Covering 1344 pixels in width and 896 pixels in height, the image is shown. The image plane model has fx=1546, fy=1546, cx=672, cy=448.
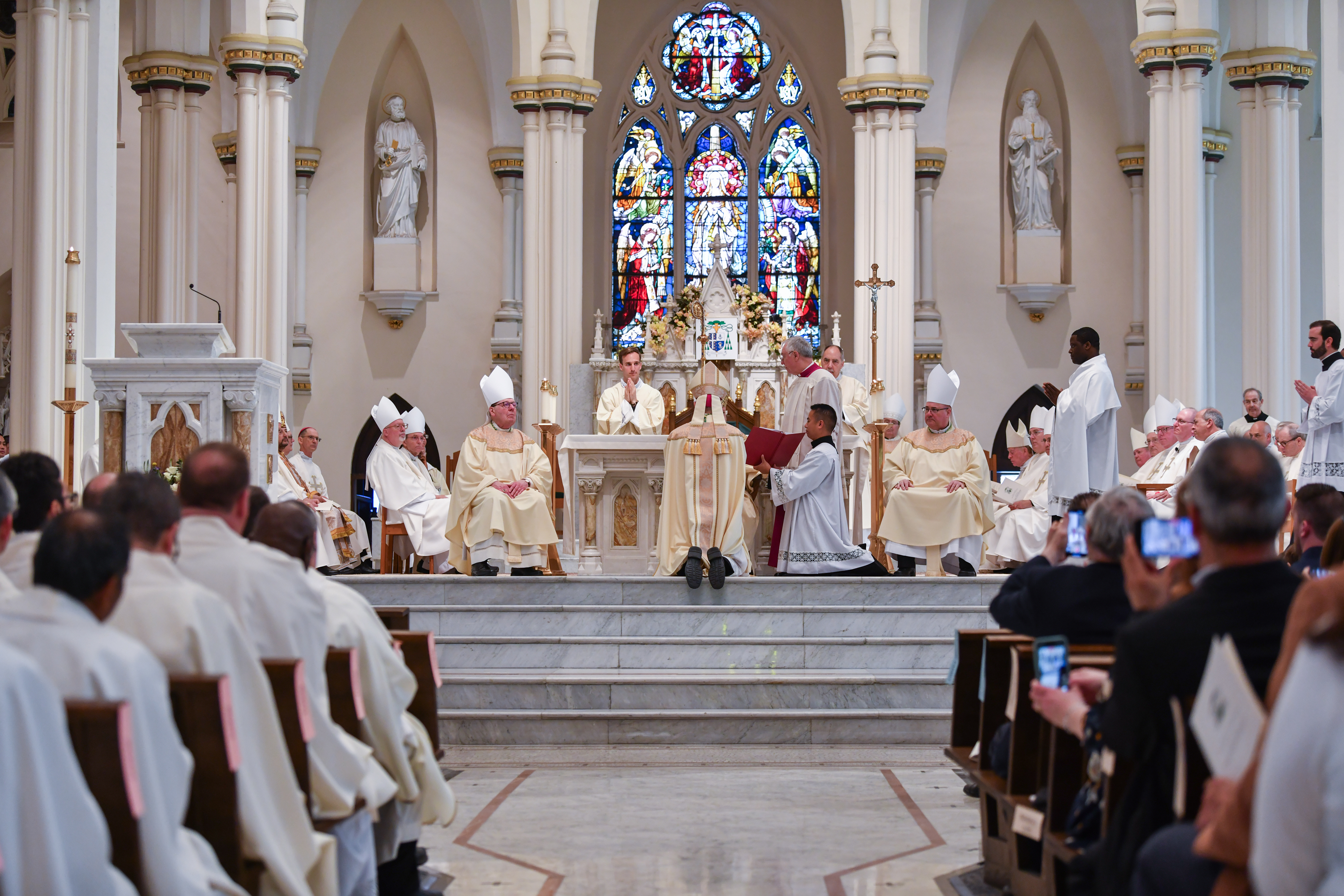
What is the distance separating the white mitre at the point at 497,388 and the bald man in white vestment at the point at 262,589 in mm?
7072

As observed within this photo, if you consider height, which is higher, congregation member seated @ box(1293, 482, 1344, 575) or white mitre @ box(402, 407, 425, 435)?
white mitre @ box(402, 407, 425, 435)

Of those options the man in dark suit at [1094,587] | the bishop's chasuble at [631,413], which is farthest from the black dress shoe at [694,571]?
the man in dark suit at [1094,587]

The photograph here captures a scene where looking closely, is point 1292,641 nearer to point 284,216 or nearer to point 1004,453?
point 284,216

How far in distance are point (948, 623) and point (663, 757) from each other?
228 cm

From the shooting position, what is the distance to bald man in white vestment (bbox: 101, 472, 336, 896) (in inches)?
131

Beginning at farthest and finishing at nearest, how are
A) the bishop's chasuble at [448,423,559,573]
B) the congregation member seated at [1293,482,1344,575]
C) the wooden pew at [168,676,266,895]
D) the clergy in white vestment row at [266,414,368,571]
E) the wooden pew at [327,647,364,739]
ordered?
the clergy in white vestment row at [266,414,368,571] → the bishop's chasuble at [448,423,559,573] → the congregation member seated at [1293,482,1344,575] → the wooden pew at [327,647,364,739] → the wooden pew at [168,676,266,895]

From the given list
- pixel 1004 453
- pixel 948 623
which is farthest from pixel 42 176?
pixel 1004 453

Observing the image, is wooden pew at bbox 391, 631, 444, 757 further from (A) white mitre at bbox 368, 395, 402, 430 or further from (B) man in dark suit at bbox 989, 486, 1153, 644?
(A) white mitre at bbox 368, 395, 402, 430

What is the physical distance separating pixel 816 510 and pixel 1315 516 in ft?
15.9

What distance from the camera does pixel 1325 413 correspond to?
913cm

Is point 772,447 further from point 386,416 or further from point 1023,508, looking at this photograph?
point 386,416

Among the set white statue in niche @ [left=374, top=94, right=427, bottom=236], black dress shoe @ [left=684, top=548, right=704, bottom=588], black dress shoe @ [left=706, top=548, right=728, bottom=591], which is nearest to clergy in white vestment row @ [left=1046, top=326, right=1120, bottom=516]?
black dress shoe @ [left=706, top=548, right=728, bottom=591]

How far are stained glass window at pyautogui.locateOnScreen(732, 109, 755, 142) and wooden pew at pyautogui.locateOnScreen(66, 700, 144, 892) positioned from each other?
16.5 m

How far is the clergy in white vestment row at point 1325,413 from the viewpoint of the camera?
29.7ft
